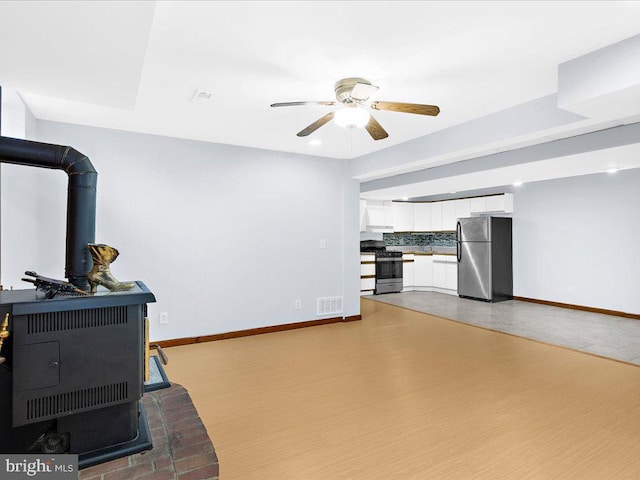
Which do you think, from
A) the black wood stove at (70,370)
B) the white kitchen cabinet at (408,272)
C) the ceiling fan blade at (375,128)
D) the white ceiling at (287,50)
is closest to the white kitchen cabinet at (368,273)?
the white kitchen cabinet at (408,272)

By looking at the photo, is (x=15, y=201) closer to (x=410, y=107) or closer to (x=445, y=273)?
(x=410, y=107)

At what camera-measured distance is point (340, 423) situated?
8.11ft

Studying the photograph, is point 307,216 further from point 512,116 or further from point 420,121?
point 512,116

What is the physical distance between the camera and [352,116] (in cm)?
261

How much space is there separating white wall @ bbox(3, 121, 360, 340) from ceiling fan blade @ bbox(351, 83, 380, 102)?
2481 millimetres

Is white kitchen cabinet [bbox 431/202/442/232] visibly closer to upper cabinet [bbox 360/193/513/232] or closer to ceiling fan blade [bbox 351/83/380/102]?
upper cabinet [bbox 360/193/513/232]

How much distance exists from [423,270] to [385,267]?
1.11 meters

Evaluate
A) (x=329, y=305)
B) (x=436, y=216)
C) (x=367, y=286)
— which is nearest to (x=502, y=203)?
(x=436, y=216)

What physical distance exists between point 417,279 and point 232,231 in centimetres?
524

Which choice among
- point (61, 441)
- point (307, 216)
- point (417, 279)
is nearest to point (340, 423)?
point (61, 441)

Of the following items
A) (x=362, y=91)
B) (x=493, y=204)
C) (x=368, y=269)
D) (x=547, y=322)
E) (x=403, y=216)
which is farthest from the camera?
(x=403, y=216)

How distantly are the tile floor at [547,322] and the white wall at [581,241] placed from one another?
1.16 ft

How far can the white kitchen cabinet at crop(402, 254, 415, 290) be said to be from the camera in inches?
327

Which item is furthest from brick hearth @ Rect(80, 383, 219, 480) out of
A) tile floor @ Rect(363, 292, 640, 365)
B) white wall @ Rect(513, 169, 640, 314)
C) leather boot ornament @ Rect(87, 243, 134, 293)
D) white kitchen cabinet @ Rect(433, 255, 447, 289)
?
white kitchen cabinet @ Rect(433, 255, 447, 289)
